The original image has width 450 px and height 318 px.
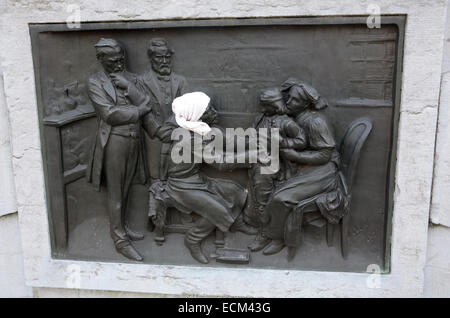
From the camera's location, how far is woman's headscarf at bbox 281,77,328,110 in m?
2.78

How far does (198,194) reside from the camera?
9.86 ft

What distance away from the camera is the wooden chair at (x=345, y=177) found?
2832mm

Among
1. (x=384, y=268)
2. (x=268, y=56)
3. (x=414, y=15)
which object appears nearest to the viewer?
(x=414, y=15)

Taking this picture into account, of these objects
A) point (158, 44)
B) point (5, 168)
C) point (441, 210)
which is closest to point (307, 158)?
point (441, 210)

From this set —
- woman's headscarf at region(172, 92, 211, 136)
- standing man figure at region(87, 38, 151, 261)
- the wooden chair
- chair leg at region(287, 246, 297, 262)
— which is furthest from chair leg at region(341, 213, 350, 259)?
standing man figure at region(87, 38, 151, 261)

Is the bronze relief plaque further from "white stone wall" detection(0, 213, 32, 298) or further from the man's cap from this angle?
"white stone wall" detection(0, 213, 32, 298)

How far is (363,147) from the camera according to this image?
9.48 ft

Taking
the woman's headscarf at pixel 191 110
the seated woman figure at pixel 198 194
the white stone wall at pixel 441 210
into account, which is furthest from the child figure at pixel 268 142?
the white stone wall at pixel 441 210

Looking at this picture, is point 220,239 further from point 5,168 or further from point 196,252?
point 5,168

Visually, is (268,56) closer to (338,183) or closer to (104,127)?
(338,183)

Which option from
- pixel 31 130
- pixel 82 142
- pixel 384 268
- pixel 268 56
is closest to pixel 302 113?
pixel 268 56

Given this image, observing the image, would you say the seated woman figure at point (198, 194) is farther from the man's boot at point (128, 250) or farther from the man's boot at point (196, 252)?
the man's boot at point (128, 250)

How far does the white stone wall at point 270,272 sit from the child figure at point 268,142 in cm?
52

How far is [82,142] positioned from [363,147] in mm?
2000
